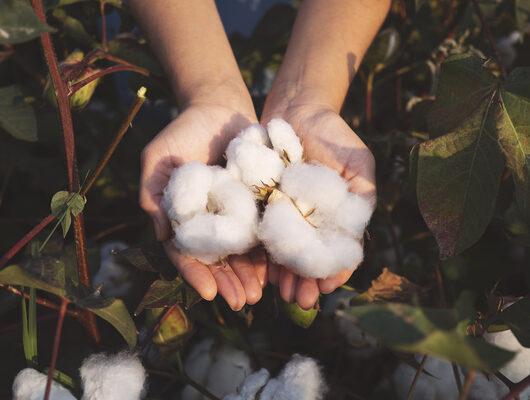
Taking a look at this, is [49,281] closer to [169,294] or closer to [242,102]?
[169,294]

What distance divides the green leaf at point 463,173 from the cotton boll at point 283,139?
0.98 feet

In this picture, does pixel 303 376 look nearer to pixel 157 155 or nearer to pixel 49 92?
pixel 157 155

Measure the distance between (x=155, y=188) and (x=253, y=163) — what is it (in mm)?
199

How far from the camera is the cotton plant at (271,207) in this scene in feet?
3.51

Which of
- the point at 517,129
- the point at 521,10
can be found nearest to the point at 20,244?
the point at 517,129

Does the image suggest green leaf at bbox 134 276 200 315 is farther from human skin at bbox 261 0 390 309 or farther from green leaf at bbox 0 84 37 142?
green leaf at bbox 0 84 37 142

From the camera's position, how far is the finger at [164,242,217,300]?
101 centimetres

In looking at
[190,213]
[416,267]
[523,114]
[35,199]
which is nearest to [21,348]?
[190,213]

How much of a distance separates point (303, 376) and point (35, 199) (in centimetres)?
104

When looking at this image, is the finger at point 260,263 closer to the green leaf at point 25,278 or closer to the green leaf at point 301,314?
the green leaf at point 301,314

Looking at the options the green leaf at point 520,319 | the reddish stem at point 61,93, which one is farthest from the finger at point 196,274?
the green leaf at point 520,319

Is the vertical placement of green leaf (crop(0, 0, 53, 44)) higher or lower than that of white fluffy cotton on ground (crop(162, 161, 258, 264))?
higher

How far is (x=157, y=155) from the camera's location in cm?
117

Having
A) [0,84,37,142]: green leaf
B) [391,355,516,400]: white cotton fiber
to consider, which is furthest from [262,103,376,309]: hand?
[0,84,37,142]: green leaf
